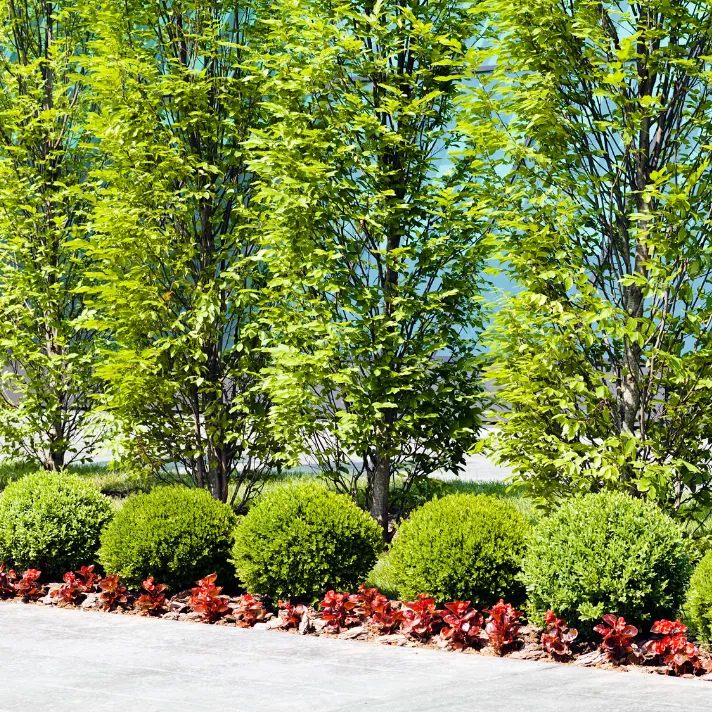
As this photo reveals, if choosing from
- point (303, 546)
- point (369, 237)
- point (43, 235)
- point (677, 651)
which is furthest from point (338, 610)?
point (43, 235)

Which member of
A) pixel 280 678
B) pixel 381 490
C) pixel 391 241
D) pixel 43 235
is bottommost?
pixel 280 678

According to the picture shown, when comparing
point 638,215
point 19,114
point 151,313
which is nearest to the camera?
point 638,215

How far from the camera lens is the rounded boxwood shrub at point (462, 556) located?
594 cm

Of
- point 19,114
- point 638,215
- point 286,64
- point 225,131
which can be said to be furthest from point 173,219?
point 638,215

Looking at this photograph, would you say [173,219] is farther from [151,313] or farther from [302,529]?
[302,529]

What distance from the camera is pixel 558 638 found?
5.28 metres

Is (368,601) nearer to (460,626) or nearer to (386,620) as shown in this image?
(386,620)

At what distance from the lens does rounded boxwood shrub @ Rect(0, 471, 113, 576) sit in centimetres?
737

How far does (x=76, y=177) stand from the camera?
422 inches

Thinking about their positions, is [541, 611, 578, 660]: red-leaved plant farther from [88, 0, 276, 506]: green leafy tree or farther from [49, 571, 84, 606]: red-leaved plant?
[88, 0, 276, 506]: green leafy tree

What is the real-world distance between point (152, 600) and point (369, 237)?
3399 mm

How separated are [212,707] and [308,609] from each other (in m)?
1.89

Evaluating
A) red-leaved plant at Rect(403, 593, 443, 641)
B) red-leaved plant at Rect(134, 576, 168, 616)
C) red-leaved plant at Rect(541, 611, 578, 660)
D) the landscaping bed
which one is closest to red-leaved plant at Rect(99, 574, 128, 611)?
the landscaping bed

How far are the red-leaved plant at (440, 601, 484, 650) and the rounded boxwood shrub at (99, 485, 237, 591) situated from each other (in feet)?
6.43
